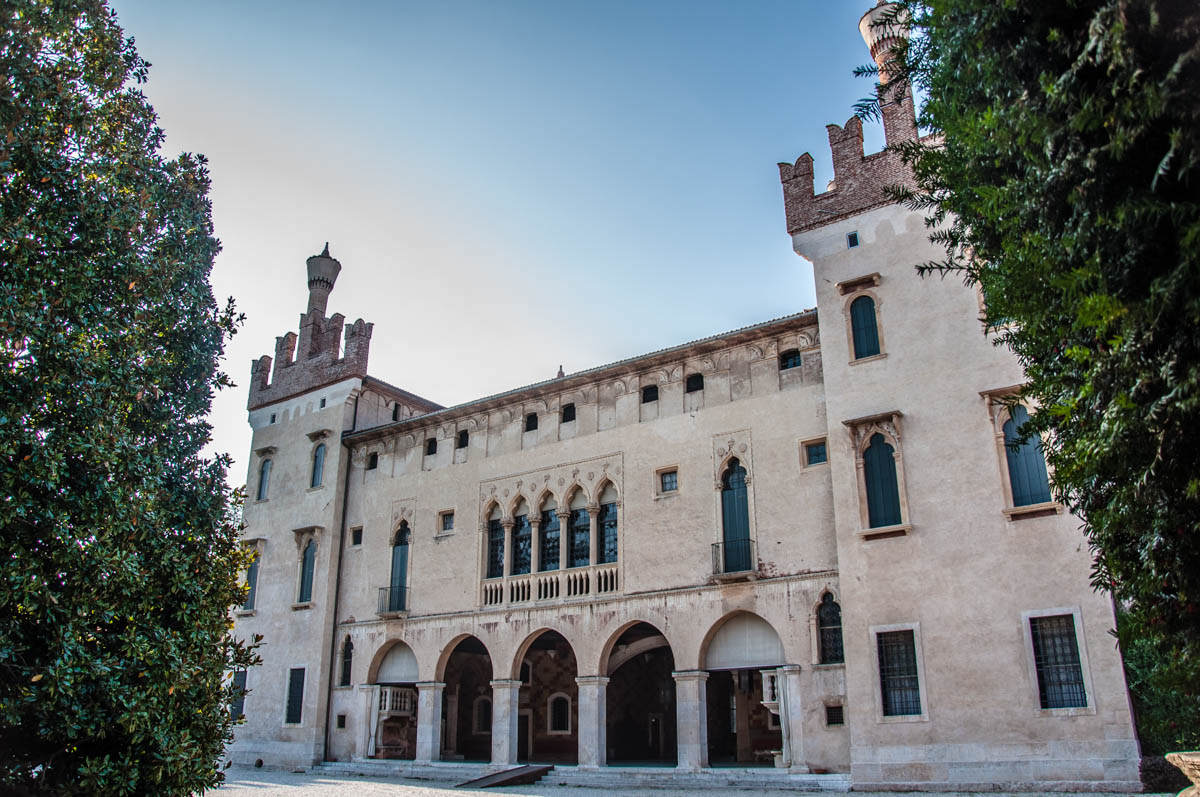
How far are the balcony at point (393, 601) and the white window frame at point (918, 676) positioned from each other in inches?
495

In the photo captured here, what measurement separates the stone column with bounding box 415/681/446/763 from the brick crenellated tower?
9.65m

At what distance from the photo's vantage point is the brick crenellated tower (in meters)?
28.4

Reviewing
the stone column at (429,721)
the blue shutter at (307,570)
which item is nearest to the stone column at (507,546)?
the stone column at (429,721)

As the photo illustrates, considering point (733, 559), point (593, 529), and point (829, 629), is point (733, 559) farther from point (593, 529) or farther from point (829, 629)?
point (593, 529)

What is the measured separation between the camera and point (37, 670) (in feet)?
26.9

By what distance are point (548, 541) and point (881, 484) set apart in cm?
861

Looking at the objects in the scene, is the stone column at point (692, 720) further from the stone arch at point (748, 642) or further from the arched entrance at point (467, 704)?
the arched entrance at point (467, 704)

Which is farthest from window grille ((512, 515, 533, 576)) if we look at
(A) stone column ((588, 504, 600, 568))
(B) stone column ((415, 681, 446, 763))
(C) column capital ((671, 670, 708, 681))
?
(C) column capital ((671, 670, 708, 681))

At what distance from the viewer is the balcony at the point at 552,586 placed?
21094 mm

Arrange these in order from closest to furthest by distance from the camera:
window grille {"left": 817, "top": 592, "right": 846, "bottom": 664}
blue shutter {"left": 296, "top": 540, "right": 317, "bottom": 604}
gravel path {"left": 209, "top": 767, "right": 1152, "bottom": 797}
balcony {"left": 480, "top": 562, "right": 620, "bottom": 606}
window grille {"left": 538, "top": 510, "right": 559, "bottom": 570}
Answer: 1. gravel path {"left": 209, "top": 767, "right": 1152, "bottom": 797}
2. window grille {"left": 817, "top": 592, "right": 846, "bottom": 664}
3. balcony {"left": 480, "top": 562, "right": 620, "bottom": 606}
4. window grille {"left": 538, "top": 510, "right": 559, "bottom": 570}
5. blue shutter {"left": 296, "top": 540, "right": 317, "bottom": 604}

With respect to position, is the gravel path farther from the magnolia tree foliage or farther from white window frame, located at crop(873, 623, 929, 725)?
the magnolia tree foliage

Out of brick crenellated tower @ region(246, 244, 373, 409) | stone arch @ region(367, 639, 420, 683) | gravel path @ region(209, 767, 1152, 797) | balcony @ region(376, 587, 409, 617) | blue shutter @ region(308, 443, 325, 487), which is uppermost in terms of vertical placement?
brick crenellated tower @ region(246, 244, 373, 409)

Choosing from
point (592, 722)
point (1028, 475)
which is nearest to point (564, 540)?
point (592, 722)

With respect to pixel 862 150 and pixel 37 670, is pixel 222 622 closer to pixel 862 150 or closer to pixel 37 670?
pixel 37 670
